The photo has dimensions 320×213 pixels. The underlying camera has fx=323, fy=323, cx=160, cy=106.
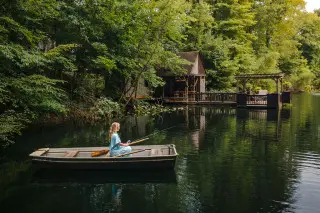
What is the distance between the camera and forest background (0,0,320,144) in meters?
16.0

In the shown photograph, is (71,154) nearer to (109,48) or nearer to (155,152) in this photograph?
(155,152)

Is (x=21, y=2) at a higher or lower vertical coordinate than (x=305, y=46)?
lower

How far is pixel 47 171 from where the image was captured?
1181cm

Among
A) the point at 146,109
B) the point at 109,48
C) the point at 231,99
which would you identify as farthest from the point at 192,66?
the point at 109,48

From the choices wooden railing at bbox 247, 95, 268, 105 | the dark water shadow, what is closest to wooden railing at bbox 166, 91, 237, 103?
wooden railing at bbox 247, 95, 268, 105

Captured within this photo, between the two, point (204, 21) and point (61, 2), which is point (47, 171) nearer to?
point (61, 2)

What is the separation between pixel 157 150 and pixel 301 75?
188 feet

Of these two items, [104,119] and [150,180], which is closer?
[150,180]

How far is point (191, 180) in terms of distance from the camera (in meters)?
10.7

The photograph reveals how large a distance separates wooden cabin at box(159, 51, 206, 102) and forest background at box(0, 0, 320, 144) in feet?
6.20

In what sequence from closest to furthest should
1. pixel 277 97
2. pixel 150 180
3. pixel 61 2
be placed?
1. pixel 150 180
2. pixel 61 2
3. pixel 277 97

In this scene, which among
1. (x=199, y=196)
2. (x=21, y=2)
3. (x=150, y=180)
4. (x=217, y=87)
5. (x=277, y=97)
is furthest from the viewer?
(x=217, y=87)

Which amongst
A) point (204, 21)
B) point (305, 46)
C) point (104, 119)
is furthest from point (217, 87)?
point (305, 46)

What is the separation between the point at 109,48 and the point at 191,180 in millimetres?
17149
